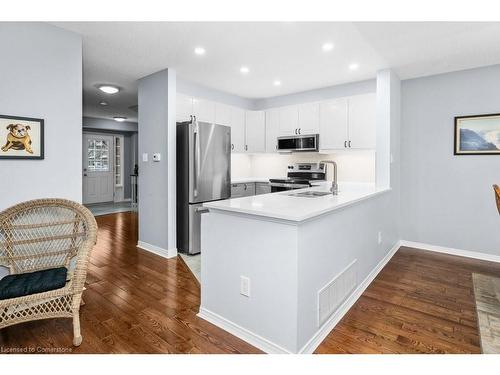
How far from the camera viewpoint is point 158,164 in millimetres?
3822

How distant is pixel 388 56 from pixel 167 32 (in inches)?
94.9

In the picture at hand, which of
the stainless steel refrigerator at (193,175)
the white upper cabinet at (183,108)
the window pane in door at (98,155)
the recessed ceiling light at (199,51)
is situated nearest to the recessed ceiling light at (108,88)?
the white upper cabinet at (183,108)

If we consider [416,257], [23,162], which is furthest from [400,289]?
[23,162]

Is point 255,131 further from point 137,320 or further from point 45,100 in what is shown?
point 137,320

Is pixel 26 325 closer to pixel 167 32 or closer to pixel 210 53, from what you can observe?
pixel 167 32

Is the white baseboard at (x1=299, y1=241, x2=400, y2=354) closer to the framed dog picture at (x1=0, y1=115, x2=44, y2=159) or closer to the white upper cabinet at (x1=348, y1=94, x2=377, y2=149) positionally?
the white upper cabinet at (x1=348, y1=94, x2=377, y2=149)

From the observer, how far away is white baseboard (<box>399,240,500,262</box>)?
3.57 metres

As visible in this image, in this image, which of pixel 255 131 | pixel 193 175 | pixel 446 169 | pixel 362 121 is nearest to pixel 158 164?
pixel 193 175

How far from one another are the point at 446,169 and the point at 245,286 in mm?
3438

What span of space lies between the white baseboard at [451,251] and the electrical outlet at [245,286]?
326cm

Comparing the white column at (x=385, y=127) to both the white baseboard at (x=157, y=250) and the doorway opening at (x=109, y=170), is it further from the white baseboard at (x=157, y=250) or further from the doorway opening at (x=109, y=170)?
the doorway opening at (x=109, y=170)

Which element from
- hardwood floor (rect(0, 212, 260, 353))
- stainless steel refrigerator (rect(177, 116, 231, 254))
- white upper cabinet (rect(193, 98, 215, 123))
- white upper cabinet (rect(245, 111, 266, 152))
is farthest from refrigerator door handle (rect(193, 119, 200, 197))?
white upper cabinet (rect(245, 111, 266, 152))

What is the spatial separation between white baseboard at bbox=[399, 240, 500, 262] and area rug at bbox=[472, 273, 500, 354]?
0.70 m

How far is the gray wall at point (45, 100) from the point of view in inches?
87.6
